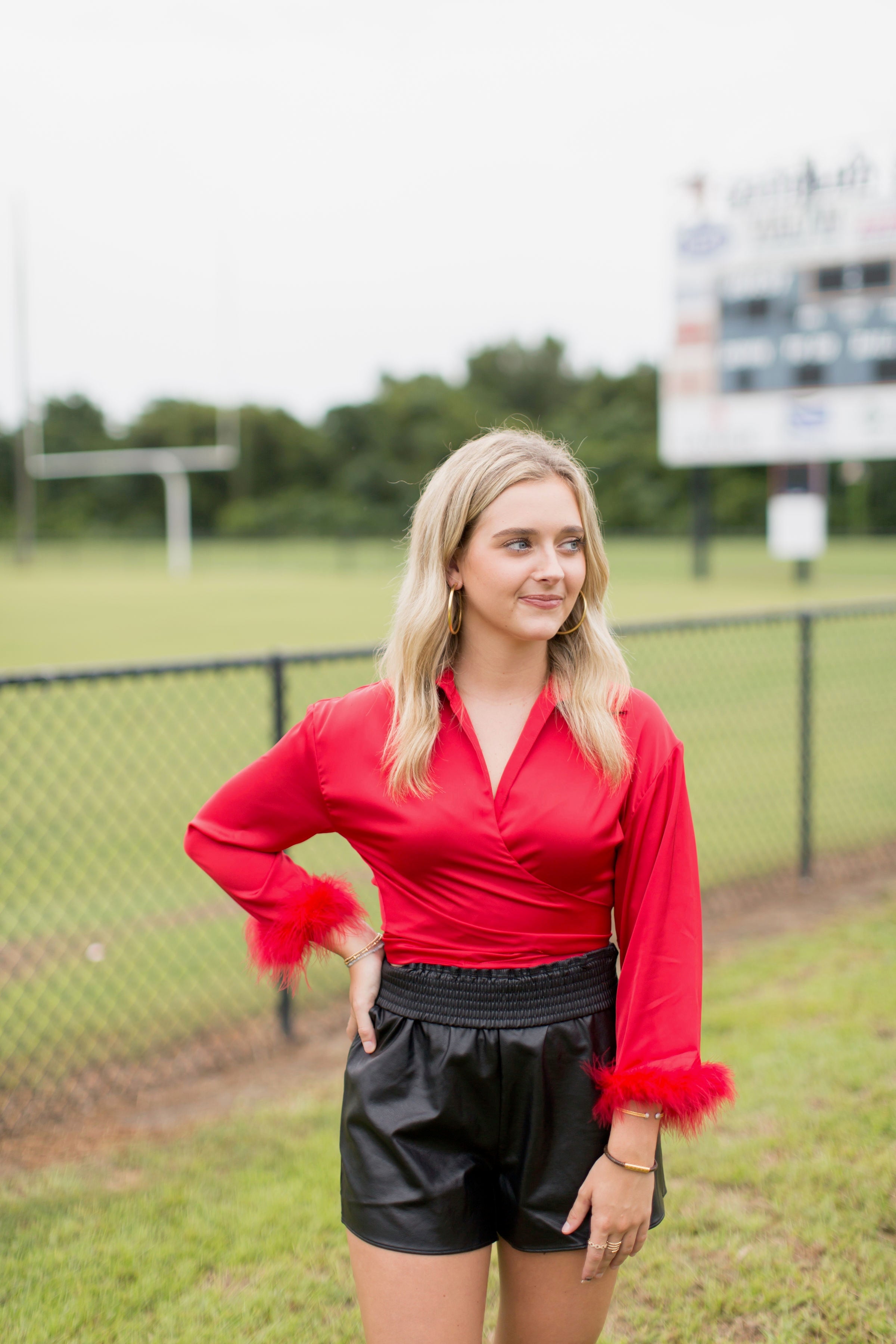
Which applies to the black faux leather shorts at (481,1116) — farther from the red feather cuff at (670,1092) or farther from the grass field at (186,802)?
the grass field at (186,802)

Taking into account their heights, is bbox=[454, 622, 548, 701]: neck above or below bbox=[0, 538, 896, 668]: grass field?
above

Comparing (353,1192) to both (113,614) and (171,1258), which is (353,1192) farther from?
(113,614)

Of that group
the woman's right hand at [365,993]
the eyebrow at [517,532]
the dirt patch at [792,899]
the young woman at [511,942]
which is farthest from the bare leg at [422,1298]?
the dirt patch at [792,899]

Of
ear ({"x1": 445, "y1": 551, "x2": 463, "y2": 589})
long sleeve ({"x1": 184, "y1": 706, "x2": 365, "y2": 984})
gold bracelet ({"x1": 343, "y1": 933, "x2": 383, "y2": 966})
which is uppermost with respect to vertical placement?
ear ({"x1": 445, "y1": 551, "x2": 463, "y2": 589})

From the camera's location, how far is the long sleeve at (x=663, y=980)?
60.1 inches

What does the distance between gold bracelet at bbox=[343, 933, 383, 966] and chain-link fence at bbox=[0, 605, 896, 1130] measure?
5.60 ft

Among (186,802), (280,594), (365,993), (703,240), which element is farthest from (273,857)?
(280,594)

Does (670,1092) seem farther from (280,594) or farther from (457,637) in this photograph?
(280,594)

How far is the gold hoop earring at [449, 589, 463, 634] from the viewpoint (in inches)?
67.9

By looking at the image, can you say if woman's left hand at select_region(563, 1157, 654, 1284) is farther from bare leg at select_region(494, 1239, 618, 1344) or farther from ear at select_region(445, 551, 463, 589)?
ear at select_region(445, 551, 463, 589)

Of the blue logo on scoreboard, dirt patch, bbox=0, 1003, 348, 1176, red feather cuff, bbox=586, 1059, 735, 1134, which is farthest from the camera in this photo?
the blue logo on scoreboard

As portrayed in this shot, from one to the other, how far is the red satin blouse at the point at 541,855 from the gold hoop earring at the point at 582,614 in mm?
124

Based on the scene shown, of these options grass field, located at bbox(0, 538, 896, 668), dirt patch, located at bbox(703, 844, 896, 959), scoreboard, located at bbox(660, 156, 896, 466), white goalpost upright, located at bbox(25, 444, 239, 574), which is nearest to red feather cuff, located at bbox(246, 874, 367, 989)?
dirt patch, located at bbox(703, 844, 896, 959)

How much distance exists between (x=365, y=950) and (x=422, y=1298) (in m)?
0.49
